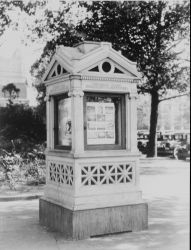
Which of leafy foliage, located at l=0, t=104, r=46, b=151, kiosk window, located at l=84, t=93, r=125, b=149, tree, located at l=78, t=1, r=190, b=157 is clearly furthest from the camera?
tree, located at l=78, t=1, r=190, b=157

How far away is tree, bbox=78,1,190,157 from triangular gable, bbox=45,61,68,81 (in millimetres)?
13055

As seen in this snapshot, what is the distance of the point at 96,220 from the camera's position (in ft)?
21.3

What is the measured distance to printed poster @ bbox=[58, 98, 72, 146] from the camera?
705 centimetres

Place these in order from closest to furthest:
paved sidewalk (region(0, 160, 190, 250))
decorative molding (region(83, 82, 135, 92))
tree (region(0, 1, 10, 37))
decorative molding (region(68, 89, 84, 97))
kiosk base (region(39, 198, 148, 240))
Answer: paved sidewalk (region(0, 160, 190, 250)), kiosk base (region(39, 198, 148, 240)), decorative molding (region(68, 89, 84, 97)), decorative molding (region(83, 82, 135, 92)), tree (region(0, 1, 10, 37))

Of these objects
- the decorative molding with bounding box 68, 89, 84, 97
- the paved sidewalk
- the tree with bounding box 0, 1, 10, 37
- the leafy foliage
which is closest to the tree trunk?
the leafy foliage

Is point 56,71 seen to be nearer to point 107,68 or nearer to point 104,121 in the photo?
Result: point 107,68

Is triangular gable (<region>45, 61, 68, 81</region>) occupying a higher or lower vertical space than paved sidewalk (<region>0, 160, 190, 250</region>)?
higher

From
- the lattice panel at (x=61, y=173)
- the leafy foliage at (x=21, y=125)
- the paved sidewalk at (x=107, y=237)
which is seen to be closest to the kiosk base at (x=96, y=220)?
the paved sidewalk at (x=107, y=237)

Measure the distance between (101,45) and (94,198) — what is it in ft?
8.26

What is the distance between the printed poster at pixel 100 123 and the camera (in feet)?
22.3

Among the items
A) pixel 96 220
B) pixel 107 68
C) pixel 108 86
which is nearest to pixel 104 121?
pixel 108 86

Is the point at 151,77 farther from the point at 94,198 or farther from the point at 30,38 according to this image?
the point at 94,198

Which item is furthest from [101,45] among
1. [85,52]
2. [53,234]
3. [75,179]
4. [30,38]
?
[30,38]

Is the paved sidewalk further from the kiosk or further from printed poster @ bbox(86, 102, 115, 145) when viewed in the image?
printed poster @ bbox(86, 102, 115, 145)
